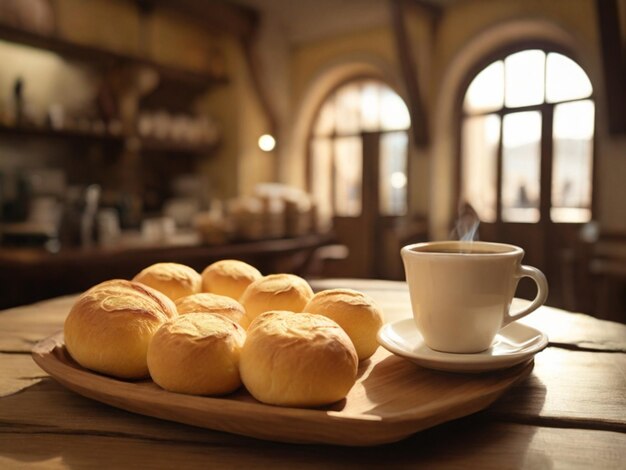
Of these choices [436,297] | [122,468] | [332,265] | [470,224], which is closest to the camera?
[122,468]

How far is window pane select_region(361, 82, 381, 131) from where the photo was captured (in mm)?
6441

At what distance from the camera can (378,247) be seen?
6.21 meters

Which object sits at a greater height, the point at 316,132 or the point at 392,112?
the point at 392,112

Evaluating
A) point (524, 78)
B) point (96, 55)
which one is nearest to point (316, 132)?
point (524, 78)

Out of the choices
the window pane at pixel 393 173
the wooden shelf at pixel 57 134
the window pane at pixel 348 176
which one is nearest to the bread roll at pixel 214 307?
the wooden shelf at pixel 57 134

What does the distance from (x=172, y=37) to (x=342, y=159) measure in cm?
246

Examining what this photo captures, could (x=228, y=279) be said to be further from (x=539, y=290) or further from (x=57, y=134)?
(x=57, y=134)

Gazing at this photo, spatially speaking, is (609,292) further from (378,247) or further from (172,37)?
(172,37)

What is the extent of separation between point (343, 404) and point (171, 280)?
17.0 inches

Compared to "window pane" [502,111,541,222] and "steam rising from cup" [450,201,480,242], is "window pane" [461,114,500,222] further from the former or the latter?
"steam rising from cup" [450,201,480,242]

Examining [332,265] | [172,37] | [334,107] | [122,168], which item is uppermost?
[172,37]

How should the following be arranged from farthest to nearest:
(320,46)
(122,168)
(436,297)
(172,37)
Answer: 1. (320,46)
2. (172,37)
3. (122,168)
4. (436,297)

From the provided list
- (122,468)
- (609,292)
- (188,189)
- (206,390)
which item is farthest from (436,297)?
(188,189)

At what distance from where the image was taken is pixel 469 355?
689mm
